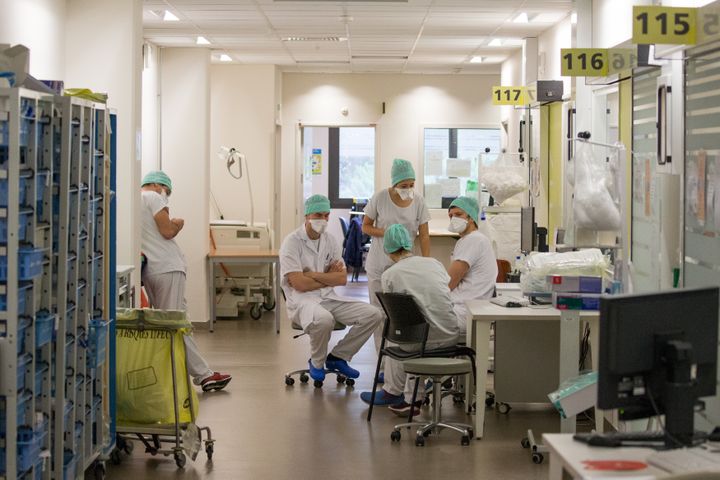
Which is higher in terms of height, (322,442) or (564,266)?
(564,266)

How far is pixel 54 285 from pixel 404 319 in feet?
7.84

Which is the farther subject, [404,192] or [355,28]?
[355,28]

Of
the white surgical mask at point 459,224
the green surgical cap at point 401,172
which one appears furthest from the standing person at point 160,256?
the white surgical mask at point 459,224

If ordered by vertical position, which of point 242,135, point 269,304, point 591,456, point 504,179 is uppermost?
point 242,135

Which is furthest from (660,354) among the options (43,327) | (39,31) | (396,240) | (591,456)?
(39,31)

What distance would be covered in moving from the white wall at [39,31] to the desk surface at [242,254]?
3643mm

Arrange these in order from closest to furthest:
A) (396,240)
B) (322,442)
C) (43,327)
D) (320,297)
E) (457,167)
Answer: (43,327) → (322,442) → (396,240) → (320,297) → (457,167)

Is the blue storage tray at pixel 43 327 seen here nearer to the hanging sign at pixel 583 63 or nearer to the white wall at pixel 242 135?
the hanging sign at pixel 583 63

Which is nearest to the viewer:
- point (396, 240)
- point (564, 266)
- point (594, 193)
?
point (594, 193)

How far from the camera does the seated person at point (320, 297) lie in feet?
25.3

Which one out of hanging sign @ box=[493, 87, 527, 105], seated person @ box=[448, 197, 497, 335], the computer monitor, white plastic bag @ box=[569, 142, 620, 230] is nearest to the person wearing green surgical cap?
seated person @ box=[448, 197, 497, 335]

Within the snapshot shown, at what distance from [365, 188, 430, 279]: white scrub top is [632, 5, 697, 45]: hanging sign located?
3.59 m

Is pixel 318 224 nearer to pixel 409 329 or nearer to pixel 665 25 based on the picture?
pixel 409 329

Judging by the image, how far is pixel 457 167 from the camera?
15.1m
